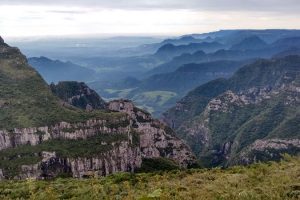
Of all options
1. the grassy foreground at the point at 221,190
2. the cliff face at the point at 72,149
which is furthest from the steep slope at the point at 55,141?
the grassy foreground at the point at 221,190

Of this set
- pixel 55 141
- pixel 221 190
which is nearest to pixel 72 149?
pixel 55 141

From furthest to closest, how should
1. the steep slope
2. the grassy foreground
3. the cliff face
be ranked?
the cliff face, the steep slope, the grassy foreground

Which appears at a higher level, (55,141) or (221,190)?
(221,190)

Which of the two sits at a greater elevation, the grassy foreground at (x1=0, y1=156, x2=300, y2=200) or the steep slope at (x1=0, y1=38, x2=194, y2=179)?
the grassy foreground at (x1=0, y1=156, x2=300, y2=200)

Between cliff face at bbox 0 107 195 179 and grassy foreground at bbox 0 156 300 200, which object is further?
cliff face at bbox 0 107 195 179

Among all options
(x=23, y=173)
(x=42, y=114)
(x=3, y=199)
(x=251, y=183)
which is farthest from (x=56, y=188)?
(x=42, y=114)

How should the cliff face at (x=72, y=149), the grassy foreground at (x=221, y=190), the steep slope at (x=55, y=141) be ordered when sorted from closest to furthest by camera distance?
the grassy foreground at (x=221, y=190) < the steep slope at (x=55, y=141) < the cliff face at (x=72, y=149)

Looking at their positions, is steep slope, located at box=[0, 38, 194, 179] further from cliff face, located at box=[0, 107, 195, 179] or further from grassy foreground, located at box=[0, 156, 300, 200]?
grassy foreground, located at box=[0, 156, 300, 200]

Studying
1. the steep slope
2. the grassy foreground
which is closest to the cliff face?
the steep slope

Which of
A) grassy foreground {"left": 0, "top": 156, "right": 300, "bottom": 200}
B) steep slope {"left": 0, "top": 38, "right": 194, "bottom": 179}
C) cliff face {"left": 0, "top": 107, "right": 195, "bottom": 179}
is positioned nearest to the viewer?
grassy foreground {"left": 0, "top": 156, "right": 300, "bottom": 200}

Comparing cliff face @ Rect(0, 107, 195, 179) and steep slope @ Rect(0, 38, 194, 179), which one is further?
cliff face @ Rect(0, 107, 195, 179)

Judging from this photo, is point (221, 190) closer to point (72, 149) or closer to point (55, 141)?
point (72, 149)

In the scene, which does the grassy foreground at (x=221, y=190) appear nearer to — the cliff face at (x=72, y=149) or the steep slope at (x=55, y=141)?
the cliff face at (x=72, y=149)
